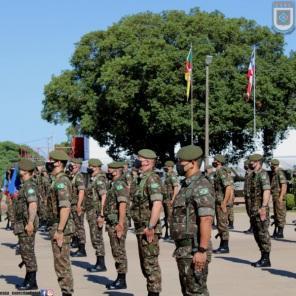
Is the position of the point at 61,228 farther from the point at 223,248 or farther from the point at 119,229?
the point at 223,248

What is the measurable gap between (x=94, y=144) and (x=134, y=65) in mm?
22241

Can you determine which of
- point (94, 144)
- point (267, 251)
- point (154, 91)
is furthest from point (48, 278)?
point (94, 144)

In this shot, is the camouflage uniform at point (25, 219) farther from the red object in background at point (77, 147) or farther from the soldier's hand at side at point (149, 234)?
the red object in background at point (77, 147)

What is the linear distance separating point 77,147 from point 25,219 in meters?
36.9

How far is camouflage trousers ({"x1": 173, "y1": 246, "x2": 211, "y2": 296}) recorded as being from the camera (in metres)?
6.17

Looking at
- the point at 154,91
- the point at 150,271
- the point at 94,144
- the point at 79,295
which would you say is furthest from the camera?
the point at 94,144

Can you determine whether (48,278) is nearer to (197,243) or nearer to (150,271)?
(150,271)

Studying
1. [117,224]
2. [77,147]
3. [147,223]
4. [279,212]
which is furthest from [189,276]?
[77,147]

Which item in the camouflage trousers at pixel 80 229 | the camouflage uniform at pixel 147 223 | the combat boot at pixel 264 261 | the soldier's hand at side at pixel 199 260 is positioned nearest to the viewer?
the soldier's hand at side at pixel 199 260

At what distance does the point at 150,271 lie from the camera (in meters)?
8.05

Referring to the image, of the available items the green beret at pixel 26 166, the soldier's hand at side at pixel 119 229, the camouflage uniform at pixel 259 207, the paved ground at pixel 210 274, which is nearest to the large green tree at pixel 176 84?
the paved ground at pixel 210 274

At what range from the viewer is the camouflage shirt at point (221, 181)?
13969mm

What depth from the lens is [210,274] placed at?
10.9m

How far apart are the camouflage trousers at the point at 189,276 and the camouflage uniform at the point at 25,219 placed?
337cm
